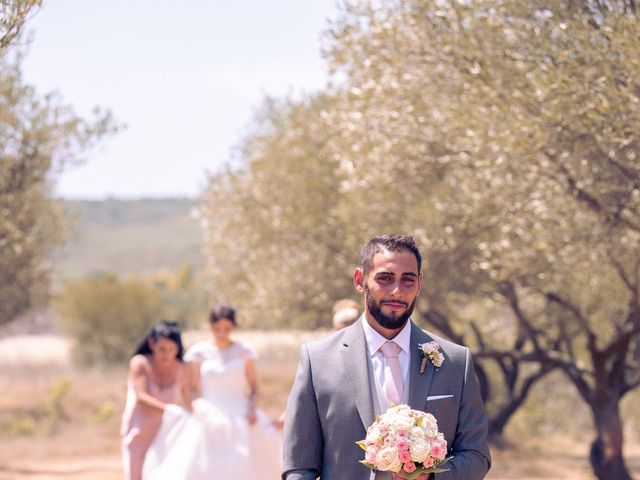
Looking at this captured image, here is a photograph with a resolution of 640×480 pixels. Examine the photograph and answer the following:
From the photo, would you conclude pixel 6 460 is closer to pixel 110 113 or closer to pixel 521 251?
pixel 110 113

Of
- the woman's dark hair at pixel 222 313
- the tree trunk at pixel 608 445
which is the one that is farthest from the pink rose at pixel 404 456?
the tree trunk at pixel 608 445

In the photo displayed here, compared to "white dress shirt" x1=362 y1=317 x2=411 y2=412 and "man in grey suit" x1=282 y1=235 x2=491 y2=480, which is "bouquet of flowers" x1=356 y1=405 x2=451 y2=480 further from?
"white dress shirt" x1=362 y1=317 x2=411 y2=412

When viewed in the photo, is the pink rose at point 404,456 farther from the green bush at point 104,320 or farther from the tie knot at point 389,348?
the green bush at point 104,320

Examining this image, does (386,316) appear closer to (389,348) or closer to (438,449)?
(389,348)

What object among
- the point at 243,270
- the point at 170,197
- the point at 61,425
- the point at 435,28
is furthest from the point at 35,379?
the point at 170,197

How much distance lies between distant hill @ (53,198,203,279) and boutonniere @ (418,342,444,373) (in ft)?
345

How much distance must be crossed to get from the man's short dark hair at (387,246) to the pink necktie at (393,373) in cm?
37

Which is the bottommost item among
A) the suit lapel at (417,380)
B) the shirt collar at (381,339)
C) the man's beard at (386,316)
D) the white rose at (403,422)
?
the white rose at (403,422)

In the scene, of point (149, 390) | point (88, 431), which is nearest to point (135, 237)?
point (88, 431)

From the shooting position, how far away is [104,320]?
1544 inches

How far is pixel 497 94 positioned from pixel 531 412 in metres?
17.6

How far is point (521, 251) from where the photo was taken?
48.8 feet

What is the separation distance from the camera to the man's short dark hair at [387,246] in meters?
5.21

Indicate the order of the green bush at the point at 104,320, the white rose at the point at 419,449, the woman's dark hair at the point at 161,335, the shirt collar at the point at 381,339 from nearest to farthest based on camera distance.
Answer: the white rose at the point at 419,449 → the shirt collar at the point at 381,339 → the woman's dark hair at the point at 161,335 → the green bush at the point at 104,320
